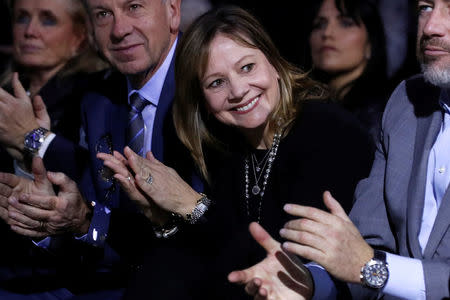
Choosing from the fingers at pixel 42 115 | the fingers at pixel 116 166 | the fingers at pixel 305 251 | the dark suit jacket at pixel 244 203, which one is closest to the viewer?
the fingers at pixel 305 251

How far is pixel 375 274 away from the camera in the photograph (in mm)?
1556

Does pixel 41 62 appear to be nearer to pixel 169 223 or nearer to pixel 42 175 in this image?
pixel 42 175

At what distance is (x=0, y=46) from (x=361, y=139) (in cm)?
298

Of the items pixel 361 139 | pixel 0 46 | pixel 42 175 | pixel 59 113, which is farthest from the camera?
pixel 0 46

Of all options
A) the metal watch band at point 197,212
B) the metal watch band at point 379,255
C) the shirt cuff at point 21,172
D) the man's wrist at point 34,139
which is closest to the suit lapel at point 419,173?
the metal watch band at point 379,255

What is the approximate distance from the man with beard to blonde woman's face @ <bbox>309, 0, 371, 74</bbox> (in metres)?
0.96

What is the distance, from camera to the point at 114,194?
2393 mm

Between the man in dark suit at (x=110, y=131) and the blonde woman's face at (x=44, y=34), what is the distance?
457mm

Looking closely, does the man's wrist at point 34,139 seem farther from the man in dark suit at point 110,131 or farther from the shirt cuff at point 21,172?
the shirt cuff at point 21,172

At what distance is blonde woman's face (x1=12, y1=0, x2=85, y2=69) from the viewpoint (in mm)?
2902

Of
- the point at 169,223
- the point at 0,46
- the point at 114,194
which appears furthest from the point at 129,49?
the point at 0,46

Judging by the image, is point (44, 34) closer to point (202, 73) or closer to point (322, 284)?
point (202, 73)

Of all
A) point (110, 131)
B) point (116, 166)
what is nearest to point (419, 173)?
point (116, 166)

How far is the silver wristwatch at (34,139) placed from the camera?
2.49 m
